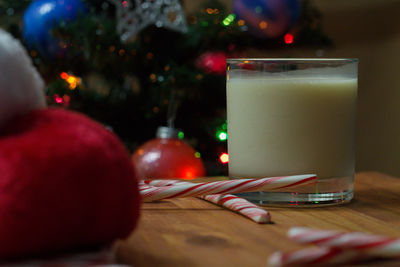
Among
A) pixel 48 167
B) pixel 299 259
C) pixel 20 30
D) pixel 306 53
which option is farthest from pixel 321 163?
pixel 306 53

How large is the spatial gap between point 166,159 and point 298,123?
25.3 inches

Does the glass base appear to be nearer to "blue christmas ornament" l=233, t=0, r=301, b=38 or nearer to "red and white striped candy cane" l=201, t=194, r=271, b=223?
"red and white striped candy cane" l=201, t=194, r=271, b=223

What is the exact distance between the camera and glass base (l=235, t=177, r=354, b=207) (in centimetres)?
65

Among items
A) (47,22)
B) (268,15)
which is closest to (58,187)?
(47,22)

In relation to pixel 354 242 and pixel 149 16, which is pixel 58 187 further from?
pixel 149 16

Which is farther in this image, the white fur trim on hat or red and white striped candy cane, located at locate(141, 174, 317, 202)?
red and white striped candy cane, located at locate(141, 174, 317, 202)

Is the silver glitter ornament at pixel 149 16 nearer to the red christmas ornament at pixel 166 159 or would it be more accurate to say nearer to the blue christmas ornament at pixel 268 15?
the blue christmas ornament at pixel 268 15

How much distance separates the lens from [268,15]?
1737 millimetres

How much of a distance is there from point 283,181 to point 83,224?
0.31m

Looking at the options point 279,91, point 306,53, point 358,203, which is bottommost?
point 358,203

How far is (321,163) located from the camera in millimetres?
657

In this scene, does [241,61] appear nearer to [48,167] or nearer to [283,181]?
[283,181]

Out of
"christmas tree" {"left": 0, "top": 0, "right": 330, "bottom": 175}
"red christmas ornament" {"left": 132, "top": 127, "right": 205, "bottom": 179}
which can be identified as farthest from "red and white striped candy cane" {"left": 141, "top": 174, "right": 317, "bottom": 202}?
"christmas tree" {"left": 0, "top": 0, "right": 330, "bottom": 175}

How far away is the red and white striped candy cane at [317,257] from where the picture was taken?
1.25 feet
